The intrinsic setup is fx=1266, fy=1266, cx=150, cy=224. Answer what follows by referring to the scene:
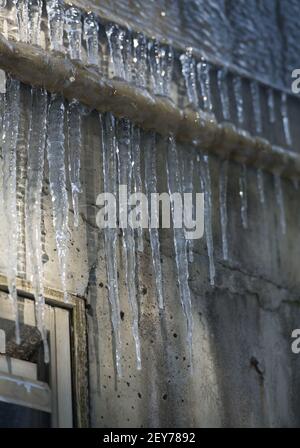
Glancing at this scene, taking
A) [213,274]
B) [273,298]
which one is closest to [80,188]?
[213,274]

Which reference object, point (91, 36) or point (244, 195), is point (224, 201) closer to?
point (244, 195)

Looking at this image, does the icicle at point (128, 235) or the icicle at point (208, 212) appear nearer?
the icicle at point (128, 235)

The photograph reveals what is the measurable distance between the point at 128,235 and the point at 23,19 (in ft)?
3.60

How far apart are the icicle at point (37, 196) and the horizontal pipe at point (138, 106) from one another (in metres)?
0.13

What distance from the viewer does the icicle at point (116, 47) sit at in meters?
6.10

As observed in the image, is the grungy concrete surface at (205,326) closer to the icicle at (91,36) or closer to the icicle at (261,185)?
the icicle at (261,185)

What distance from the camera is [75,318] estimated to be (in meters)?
5.39

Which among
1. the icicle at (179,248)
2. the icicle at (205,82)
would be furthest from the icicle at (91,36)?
the icicle at (205,82)

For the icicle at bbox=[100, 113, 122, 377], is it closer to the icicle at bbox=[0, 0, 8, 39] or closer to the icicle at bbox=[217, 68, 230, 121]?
the icicle at bbox=[0, 0, 8, 39]

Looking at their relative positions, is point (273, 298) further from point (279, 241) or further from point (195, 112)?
point (195, 112)

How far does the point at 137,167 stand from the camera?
6.03m

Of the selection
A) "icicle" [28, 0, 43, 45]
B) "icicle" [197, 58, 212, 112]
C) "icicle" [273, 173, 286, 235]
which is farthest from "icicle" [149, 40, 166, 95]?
"icicle" [273, 173, 286, 235]

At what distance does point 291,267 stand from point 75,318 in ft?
5.49

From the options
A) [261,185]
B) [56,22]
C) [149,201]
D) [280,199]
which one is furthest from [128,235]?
[280,199]
